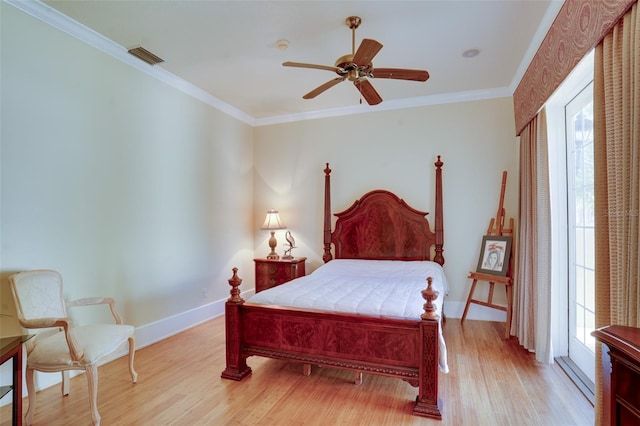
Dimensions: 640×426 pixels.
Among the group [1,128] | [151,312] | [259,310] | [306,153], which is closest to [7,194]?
[1,128]

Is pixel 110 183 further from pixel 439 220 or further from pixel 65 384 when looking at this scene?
pixel 439 220

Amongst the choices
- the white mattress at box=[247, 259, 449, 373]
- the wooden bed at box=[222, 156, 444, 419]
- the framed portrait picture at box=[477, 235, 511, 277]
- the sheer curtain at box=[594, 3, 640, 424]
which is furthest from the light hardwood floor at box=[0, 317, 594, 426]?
the framed portrait picture at box=[477, 235, 511, 277]

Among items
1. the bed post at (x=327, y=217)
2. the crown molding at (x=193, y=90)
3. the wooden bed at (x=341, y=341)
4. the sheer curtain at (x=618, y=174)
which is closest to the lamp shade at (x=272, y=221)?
the bed post at (x=327, y=217)

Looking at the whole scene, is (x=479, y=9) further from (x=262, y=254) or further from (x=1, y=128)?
(x=262, y=254)

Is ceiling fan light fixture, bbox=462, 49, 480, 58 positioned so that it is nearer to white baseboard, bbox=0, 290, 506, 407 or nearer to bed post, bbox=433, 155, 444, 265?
bed post, bbox=433, 155, 444, 265

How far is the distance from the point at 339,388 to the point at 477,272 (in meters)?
2.31

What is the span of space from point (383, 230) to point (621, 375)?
3.51 m

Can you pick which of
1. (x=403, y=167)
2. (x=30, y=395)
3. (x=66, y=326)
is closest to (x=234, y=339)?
(x=66, y=326)

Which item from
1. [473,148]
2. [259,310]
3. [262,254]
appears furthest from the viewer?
[262,254]

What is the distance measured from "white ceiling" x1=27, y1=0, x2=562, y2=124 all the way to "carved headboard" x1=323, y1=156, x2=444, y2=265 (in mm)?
1329

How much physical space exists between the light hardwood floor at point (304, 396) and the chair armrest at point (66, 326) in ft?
1.47

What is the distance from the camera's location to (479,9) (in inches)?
102

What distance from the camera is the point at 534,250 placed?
3.13 metres

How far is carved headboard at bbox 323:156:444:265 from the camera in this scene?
4.32 m
